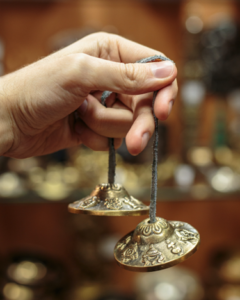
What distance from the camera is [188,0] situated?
1974 mm

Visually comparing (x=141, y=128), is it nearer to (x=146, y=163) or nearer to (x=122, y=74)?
(x=122, y=74)

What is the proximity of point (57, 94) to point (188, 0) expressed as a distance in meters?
1.55

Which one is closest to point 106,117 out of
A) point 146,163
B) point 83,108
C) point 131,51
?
point 83,108

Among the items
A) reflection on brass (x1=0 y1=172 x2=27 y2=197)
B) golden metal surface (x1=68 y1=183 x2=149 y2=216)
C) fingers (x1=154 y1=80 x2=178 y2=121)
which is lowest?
reflection on brass (x1=0 y1=172 x2=27 y2=197)

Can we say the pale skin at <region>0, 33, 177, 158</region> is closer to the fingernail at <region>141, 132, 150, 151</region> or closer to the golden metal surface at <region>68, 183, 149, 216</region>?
the fingernail at <region>141, 132, 150, 151</region>

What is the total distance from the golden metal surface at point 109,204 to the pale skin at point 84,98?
0.43 ft

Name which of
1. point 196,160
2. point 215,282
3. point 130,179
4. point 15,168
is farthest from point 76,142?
point 215,282

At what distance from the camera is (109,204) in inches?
29.0

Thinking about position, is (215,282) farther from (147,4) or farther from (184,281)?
(147,4)

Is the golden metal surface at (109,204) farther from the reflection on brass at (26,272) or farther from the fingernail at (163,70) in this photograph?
the reflection on brass at (26,272)

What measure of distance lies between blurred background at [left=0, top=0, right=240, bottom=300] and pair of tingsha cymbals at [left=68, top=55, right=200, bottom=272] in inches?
38.7

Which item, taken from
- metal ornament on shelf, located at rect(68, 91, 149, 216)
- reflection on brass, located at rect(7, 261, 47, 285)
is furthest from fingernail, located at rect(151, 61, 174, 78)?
reflection on brass, located at rect(7, 261, 47, 285)

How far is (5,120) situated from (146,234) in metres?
0.47

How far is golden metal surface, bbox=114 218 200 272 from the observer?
2.07 ft
